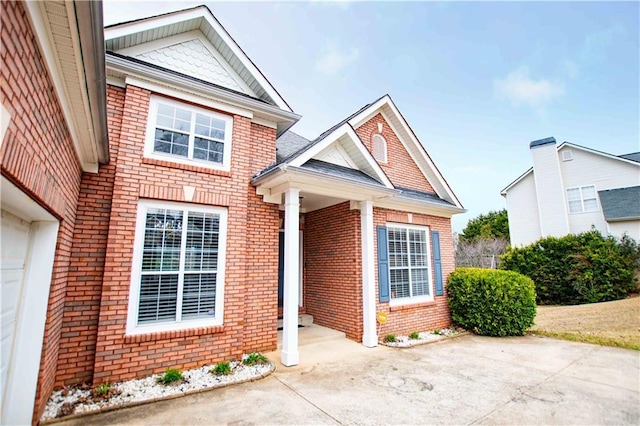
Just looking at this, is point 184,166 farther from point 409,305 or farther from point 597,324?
point 597,324

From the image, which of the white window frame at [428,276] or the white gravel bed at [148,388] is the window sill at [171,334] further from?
the white window frame at [428,276]

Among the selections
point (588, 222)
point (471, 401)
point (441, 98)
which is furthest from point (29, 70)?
point (588, 222)

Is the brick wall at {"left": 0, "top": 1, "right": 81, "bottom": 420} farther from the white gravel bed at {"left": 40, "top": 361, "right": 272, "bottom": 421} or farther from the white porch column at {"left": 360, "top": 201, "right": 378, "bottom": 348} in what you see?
the white porch column at {"left": 360, "top": 201, "right": 378, "bottom": 348}

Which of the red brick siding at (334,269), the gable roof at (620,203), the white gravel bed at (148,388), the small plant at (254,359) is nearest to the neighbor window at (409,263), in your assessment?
the red brick siding at (334,269)

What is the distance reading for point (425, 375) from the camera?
5.27 metres

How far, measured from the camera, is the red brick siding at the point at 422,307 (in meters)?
7.81

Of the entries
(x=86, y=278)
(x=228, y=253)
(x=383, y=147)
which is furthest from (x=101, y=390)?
(x=383, y=147)

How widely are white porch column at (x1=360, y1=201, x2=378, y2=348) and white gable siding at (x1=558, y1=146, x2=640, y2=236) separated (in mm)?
16705

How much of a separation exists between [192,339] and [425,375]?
14.1ft

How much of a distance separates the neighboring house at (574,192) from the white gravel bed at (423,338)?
45.2 feet

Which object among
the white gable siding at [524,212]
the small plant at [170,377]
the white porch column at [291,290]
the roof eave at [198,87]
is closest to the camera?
the small plant at [170,377]

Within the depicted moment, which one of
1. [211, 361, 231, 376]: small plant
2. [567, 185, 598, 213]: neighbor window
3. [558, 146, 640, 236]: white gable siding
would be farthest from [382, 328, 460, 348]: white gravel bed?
[567, 185, 598, 213]: neighbor window

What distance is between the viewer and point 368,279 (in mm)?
7223

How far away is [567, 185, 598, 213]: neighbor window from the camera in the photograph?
17.0 metres
